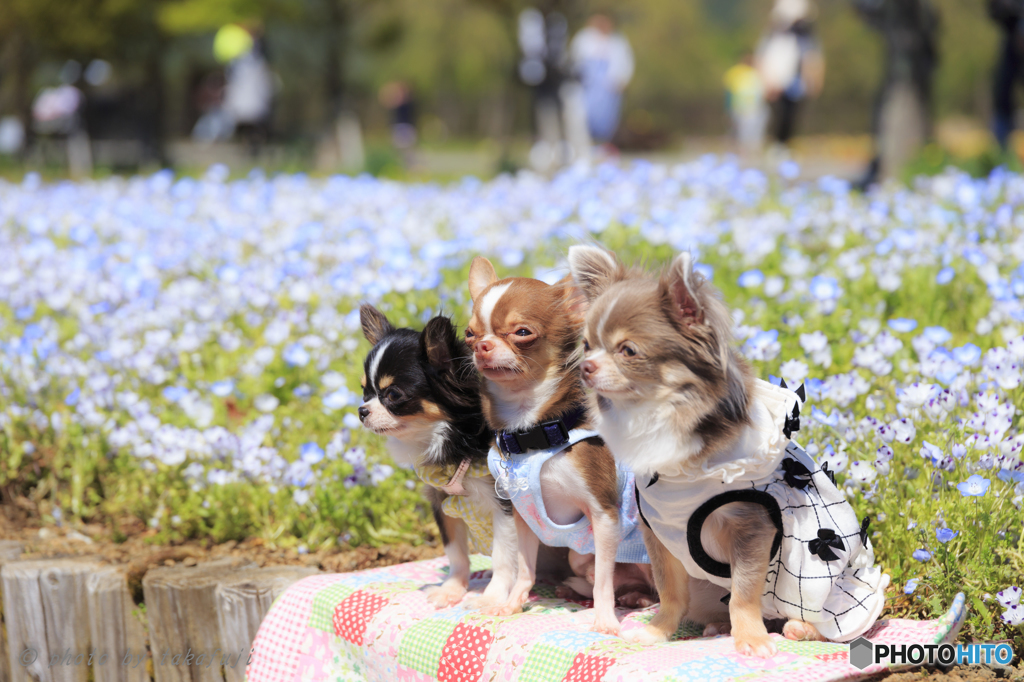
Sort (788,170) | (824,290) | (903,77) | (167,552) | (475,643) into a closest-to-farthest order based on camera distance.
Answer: (475,643)
(167,552)
(824,290)
(788,170)
(903,77)

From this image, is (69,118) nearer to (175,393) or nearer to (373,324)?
(175,393)

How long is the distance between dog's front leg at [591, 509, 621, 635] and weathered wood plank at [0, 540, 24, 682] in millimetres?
→ 2384

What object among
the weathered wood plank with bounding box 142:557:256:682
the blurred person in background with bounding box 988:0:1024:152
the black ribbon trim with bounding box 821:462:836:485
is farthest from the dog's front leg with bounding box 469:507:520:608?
the blurred person in background with bounding box 988:0:1024:152

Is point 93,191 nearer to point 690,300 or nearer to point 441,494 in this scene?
point 441,494

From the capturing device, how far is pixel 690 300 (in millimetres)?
2248

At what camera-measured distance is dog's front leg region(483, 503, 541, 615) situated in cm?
272

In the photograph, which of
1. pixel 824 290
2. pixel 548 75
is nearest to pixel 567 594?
pixel 824 290

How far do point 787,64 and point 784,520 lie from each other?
36.4 feet

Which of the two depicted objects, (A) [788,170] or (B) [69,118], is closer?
(A) [788,170]

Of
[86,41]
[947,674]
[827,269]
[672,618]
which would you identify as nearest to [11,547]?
[672,618]

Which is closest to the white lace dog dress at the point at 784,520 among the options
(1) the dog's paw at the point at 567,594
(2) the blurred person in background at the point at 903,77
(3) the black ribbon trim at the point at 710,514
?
(3) the black ribbon trim at the point at 710,514

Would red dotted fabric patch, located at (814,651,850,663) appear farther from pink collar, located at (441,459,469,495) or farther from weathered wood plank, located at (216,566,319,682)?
weathered wood plank, located at (216,566,319,682)

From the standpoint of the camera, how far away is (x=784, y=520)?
246 centimetres

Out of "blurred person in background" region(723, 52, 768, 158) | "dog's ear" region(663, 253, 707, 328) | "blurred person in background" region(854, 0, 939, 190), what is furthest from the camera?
"blurred person in background" region(723, 52, 768, 158)
